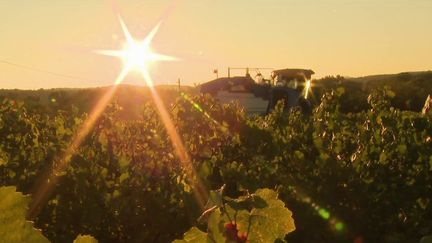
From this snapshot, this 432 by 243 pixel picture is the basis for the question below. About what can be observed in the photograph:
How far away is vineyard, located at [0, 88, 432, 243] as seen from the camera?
17.1ft

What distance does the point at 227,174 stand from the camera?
544 cm

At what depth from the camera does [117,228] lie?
536 cm

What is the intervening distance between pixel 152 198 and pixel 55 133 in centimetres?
253

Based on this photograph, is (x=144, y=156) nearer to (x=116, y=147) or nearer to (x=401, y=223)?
(x=116, y=147)

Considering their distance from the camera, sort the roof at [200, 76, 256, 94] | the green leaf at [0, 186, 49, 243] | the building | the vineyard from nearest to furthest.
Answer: the green leaf at [0, 186, 49, 243]
the vineyard
the building
the roof at [200, 76, 256, 94]

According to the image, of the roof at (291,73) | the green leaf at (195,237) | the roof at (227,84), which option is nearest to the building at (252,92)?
the roof at (227,84)

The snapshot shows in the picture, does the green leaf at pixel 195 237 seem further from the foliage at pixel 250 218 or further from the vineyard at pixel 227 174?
the vineyard at pixel 227 174

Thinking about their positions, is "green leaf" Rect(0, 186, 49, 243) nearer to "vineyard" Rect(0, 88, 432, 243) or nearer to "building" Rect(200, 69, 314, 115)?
"vineyard" Rect(0, 88, 432, 243)

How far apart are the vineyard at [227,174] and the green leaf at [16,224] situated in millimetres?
3390

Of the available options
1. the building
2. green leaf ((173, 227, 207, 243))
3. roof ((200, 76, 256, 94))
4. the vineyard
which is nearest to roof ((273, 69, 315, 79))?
the building

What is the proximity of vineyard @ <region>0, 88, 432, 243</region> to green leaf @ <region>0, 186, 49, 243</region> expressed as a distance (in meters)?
3.39

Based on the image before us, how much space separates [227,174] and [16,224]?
4.73 m

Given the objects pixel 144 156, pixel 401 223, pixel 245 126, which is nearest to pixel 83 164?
pixel 144 156

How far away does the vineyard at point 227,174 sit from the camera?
17.1 ft
